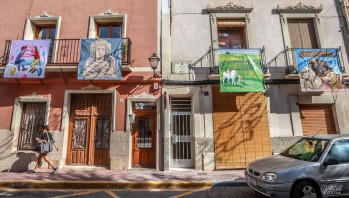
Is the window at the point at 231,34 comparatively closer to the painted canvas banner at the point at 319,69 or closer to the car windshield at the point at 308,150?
the painted canvas banner at the point at 319,69

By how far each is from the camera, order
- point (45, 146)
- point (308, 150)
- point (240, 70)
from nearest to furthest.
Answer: point (308, 150)
point (45, 146)
point (240, 70)

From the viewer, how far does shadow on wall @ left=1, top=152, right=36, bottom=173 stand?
361 inches

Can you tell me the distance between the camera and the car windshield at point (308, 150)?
17.5 feet

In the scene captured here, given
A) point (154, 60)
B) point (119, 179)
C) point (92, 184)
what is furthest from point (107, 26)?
point (92, 184)

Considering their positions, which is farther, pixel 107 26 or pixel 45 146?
pixel 107 26

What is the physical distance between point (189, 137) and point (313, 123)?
5389mm

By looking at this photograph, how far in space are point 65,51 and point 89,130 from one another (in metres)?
3.66

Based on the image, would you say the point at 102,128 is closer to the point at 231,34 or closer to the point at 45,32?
the point at 45,32

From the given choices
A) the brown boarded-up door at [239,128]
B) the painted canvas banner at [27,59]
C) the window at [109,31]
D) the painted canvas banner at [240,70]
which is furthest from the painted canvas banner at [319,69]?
the painted canvas banner at [27,59]

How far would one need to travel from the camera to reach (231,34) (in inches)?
428

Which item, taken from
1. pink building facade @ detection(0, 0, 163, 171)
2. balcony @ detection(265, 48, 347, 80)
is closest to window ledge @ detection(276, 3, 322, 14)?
balcony @ detection(265, 48, 347, 80)

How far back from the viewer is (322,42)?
1034 centimetres

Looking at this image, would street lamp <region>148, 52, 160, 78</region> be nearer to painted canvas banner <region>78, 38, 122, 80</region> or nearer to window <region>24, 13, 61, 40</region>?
painted canvas banner <region>78, 38, 122, 80</region>

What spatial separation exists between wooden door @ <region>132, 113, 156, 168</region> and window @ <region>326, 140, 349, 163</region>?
20.8 feet
